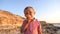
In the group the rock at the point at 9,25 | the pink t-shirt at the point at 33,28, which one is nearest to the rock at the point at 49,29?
the rock at the point at 9,25

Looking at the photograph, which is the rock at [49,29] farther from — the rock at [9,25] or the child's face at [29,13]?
the child's face at [29,13]

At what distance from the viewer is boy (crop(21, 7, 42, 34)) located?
2.04 metres

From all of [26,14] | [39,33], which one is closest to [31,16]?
[26,14]

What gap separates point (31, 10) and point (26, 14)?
71 millimetres

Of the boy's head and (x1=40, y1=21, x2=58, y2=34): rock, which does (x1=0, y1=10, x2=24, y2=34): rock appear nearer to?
(x1=40, y1=21, x2=58, y2=34): rock

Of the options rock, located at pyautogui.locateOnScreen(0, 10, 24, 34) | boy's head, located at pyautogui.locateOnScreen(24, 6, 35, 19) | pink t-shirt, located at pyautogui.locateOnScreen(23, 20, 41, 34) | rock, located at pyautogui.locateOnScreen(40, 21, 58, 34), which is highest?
boy's head, located at pyautogui.locateOnScreen(24, 6, 35, 19)

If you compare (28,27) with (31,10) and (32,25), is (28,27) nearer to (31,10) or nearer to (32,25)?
(32,25)

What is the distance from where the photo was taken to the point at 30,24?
6.76 feet

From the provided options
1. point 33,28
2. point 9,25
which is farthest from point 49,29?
point 33,28

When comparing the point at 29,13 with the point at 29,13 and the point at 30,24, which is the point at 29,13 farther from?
the point at 30,24

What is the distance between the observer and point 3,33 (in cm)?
1026

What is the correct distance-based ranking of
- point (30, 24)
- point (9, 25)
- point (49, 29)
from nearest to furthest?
point (30, 24), point (9, 25), point (49, 29)

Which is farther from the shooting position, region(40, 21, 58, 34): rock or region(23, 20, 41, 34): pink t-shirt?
region(40, 21, 58, 34): rock

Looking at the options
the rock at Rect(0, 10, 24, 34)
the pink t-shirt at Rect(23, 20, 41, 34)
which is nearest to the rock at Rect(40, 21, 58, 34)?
the rock at Rect(0, 10, 24, 34)
